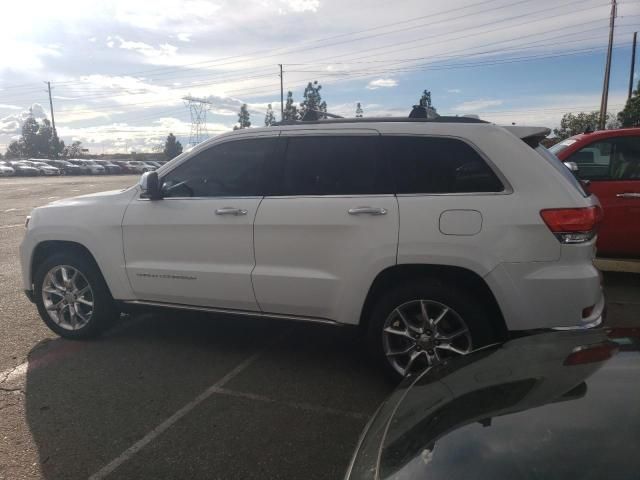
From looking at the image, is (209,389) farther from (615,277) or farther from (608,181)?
(615,277)

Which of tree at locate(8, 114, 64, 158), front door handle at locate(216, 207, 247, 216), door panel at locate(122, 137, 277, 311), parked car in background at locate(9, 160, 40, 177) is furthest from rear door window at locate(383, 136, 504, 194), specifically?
tree at locate(8, 114, 64, 158)

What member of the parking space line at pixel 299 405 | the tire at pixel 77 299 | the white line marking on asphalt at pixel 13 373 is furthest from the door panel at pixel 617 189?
the white line marking on asphalt at pixel 13 373

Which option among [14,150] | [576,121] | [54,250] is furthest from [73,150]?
[54,250]

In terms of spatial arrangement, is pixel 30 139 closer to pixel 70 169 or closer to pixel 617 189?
pixel 70 169

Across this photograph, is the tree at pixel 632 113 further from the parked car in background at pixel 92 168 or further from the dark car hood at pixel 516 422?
the parked car in background at pixel 92 168

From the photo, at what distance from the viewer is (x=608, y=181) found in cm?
600

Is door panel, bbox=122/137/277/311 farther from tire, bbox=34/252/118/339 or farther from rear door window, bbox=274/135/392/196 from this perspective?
tire, bbox=34/252/118/339

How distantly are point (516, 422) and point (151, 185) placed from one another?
3.51m

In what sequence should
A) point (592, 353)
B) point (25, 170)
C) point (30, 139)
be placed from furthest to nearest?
1. point (30, 139)
2. point (25, 170)
3. point (592, 353)

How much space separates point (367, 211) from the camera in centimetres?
370

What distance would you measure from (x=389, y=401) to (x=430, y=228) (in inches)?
57.6

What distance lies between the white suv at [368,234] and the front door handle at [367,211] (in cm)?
2

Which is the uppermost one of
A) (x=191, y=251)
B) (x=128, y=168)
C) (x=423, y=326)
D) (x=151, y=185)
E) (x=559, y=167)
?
(x=559, y=167)

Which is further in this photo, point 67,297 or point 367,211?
point 67,297
